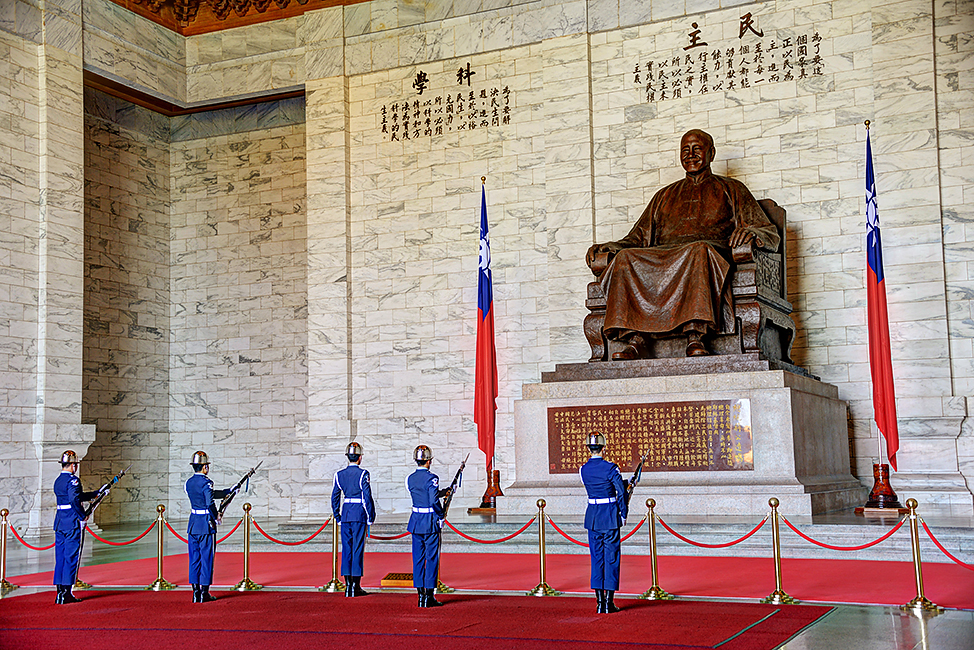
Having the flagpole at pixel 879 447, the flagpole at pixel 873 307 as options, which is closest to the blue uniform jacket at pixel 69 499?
the flagpole at pixel 873 307

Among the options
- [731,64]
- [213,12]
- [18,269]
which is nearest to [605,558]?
[731,64]

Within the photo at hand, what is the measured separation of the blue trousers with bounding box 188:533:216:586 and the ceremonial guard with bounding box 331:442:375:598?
2.60 ft

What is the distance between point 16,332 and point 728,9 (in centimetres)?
787

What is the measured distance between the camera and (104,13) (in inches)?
450

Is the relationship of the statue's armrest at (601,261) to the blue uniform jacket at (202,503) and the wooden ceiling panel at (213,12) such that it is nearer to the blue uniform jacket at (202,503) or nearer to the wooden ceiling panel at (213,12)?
the blue uniform jacket at (202,503)

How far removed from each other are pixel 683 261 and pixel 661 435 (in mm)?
1463

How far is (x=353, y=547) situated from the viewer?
6.08m

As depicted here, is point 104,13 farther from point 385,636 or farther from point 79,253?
point 385,636

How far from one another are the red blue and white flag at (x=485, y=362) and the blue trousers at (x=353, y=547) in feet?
11.5

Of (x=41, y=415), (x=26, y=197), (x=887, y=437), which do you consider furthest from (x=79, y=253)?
(x=887, y=437)

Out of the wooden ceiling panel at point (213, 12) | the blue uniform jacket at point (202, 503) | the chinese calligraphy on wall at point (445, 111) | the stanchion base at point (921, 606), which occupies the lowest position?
the stanchion base at point (921, 606)

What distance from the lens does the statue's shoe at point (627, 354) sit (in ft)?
27.8

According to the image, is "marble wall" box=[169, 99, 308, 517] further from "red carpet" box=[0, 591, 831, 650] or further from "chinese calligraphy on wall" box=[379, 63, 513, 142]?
"red carpet" box=[0, 591, 831, 650]

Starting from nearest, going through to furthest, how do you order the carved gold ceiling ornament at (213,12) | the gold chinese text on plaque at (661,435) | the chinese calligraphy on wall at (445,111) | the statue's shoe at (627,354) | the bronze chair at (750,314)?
the gold chinese text on plaque at (661,435), the bronze chair at (750,314), the statue's shoe at (627,354), the chinese calligraphy on wall at (445,111), the carved gold ceiling ornament at (213,12)
